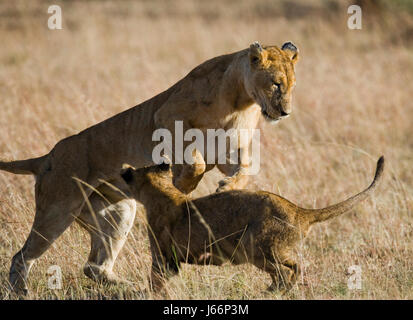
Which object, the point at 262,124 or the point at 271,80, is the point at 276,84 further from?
the point at 262,124

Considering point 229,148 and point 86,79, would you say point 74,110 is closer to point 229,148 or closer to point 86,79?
point 86,79

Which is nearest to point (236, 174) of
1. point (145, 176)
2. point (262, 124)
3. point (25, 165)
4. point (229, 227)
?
point (145, 176)

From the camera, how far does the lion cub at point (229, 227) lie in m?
4.68

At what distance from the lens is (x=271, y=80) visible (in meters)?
5.81

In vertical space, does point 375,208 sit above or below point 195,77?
below

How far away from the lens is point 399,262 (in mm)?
6211

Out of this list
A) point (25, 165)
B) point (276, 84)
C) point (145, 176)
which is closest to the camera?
point (145, 176)

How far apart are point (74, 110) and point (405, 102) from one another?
5979 millimetres

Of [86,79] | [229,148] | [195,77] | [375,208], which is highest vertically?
[86,79]

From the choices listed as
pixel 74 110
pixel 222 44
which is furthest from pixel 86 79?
pixel 222 44

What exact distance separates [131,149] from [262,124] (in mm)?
3854

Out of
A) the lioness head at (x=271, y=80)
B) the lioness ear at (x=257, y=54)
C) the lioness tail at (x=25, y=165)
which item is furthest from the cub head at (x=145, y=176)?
the lioness tail at (x=25, y=165)

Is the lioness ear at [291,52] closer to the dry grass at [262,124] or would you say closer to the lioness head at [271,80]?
the lioness head at [271,80]

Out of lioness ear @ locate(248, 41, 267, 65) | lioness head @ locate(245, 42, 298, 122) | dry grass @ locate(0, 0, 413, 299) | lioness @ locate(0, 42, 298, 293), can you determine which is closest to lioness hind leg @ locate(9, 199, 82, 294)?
lioness @ locate(0, 42, 298, 293)
